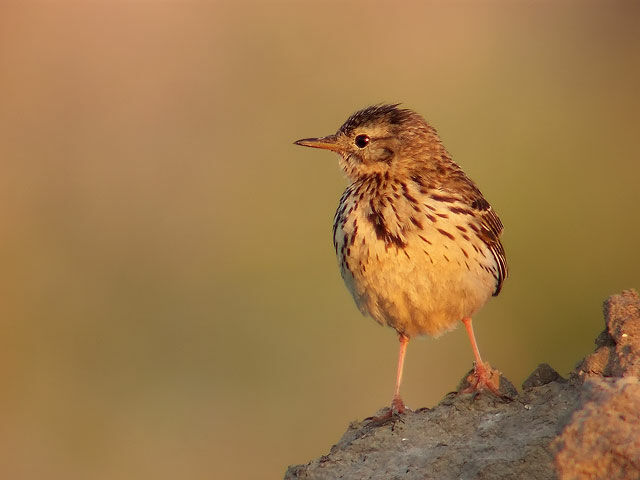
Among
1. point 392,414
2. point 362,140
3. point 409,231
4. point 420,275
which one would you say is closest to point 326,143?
point 362,140

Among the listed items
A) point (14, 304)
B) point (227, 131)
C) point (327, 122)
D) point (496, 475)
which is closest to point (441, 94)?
point (327, 122)

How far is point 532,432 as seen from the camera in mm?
6898

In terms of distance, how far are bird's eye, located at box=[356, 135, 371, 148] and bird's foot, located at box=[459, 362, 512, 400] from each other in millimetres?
2231

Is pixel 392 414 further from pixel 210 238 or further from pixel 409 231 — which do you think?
pixel 210 238

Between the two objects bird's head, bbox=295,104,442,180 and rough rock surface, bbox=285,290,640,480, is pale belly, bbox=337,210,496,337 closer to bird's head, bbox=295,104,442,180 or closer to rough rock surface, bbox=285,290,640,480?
bird's head, bbox=295,104,442,180

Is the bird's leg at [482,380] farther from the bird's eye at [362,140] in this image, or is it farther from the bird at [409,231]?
the bird's eye at [362,140]

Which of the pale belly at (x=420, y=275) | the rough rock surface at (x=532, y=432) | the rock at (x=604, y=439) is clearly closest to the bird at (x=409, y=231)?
the pale belly at (x=420, y=275)

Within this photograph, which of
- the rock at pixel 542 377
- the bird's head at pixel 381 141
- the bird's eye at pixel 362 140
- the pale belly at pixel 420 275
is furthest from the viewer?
the bird's eye at pixel 362 140

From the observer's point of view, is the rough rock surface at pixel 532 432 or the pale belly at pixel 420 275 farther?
the pale belly at pixel 420 275

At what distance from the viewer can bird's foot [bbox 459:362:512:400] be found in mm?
7950

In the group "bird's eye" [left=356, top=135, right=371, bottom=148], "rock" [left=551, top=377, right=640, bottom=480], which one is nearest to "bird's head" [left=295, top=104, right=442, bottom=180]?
"bird's eye" [left=356, top=135, right=371, bottom=148]

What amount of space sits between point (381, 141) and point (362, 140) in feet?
0.57

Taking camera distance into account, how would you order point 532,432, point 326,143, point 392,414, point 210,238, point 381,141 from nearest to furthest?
1. point 532,432
2. point 392,414
3. point 381,141
4. point 326,143
5. point 210,238

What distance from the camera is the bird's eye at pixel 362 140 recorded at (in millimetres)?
9828
